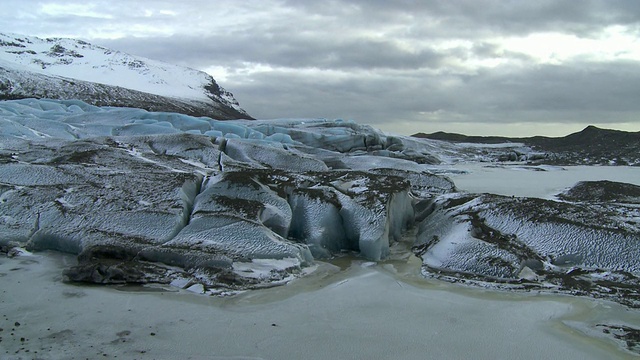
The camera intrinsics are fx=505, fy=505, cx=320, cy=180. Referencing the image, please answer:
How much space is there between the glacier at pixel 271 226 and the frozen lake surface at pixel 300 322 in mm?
422

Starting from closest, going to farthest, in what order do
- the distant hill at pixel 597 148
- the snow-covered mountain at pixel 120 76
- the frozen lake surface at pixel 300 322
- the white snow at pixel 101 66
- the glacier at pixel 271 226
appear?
the frozen lake surface at pixel 300 322 → the glacier at pixel 271 226 → the distant hill at pixel 597 148 → the snow-covered mountain at pixel 120 76 → the white snow at pixel 101 66

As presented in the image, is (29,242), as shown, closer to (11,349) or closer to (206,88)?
(11,349)

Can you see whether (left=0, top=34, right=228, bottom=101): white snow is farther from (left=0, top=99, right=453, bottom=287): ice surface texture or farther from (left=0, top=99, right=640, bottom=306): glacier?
(left=0, top=99, right=640, bottom=306): glacier

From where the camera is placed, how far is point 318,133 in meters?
22.6

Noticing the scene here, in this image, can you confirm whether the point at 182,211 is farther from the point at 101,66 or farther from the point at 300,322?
the point at 101,66

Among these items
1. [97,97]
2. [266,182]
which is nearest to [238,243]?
[266,182]

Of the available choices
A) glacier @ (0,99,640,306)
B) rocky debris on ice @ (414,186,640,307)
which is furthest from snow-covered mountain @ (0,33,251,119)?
rocky debris on ice @ (414,186,640,307)

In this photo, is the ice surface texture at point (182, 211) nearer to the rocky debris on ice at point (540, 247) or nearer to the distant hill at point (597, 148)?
the rocky debris on ice at point (540, 247)

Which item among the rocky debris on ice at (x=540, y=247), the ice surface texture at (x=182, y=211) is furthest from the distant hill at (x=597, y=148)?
the rocky debris on ice at (x=540, y=247)

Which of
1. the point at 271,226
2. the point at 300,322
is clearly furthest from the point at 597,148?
the point at 300,322

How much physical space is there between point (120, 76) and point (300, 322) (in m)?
78.6

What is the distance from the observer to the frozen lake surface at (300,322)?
4039 mm

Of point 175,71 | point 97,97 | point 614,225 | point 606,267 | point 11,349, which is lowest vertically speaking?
point 11,349

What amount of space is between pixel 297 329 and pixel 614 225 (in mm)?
4856
